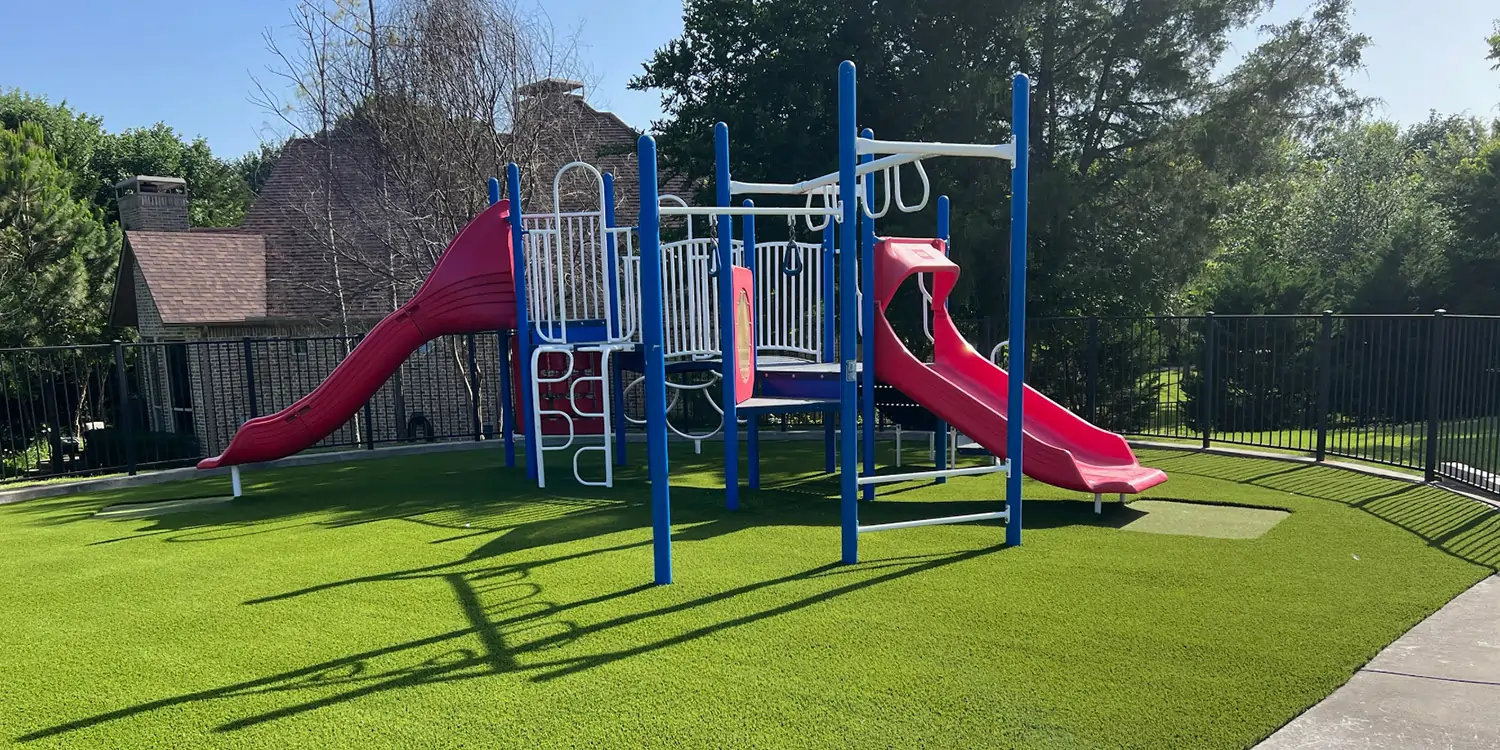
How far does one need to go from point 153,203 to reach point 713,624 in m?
22.7

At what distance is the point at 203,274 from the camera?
713 inches

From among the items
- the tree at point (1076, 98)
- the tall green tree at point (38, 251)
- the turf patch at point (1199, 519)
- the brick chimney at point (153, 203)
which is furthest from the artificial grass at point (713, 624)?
the brick chimney at point (153, 203)

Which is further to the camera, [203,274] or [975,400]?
[203,274]

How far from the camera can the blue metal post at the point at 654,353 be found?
185 inches

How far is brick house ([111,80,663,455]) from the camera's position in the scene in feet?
49.8

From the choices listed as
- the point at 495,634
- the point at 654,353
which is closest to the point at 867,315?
the point at 654,353

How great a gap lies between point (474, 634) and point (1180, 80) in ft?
39.6

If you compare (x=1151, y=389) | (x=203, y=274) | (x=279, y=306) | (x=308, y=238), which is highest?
(x=308, y=238)

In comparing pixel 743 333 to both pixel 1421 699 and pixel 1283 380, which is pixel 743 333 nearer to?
pixel 1421 699

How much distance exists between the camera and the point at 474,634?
4.20 m

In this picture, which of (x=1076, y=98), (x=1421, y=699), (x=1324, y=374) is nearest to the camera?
(x=1421, y=699)

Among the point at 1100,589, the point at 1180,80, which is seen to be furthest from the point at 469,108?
the point at 1100,589

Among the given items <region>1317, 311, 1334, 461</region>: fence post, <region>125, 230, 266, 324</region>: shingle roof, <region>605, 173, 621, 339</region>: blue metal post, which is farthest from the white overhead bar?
<region>125, 230, 266, 324</region>: shingle roof

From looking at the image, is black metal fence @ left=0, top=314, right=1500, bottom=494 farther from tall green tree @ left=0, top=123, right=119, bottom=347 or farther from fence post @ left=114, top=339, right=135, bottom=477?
tall green tree @ left=0, top=123, right=119, bottom=347
